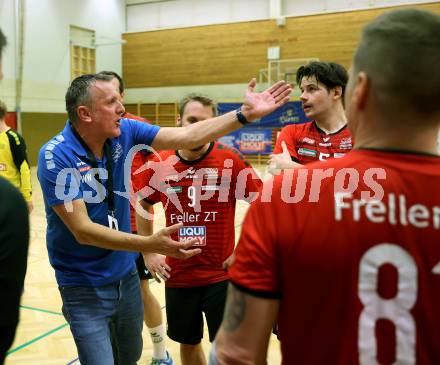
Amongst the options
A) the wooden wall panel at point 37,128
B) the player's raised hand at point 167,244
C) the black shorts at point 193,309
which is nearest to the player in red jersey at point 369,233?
the player's raised hand at point 167,244

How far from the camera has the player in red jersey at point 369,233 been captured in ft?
3.66

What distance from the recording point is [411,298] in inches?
44.7

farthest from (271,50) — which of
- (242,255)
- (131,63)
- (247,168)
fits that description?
(242,255)

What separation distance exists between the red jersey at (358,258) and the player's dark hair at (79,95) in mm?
1897

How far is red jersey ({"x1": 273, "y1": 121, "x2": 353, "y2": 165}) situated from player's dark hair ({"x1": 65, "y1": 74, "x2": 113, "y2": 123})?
140cm

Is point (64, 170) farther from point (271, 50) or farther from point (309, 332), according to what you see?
point (271, 50)

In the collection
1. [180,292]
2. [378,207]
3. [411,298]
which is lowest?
[180,292]

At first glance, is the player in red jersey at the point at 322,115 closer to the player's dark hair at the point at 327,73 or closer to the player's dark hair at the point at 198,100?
the player's dark hair at the point at 327,73

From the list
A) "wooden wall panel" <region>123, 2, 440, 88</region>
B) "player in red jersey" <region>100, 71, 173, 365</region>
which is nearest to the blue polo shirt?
"player in red jersey" <region>100, 71, 173, 365</region>

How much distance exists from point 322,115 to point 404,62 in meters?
2.49

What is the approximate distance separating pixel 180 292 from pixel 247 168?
987mm

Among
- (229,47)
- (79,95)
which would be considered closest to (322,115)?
(79,95)

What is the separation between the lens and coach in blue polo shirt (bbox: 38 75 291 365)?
2588mm

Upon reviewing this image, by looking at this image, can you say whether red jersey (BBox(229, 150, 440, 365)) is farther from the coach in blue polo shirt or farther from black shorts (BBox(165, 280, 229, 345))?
black shorts (BBox(165, 280, 229, 345))
